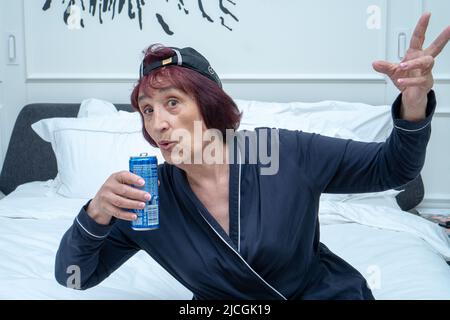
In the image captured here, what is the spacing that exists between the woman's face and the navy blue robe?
9 cm

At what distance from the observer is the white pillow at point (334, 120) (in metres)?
2.02

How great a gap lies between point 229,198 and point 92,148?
1229mm

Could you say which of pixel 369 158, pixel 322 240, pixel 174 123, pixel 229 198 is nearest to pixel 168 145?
pixel 174 123

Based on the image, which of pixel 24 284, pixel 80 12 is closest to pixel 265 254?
pixel 24 284

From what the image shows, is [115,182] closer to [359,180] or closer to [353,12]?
[359,180]

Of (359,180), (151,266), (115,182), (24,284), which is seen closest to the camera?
(115,182)

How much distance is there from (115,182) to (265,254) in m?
0.30

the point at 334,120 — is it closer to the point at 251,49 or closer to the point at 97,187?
the point at 251,49

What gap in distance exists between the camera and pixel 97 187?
200cm

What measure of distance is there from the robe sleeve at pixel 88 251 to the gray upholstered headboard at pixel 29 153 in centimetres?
151

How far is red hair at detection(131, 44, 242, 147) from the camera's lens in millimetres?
968

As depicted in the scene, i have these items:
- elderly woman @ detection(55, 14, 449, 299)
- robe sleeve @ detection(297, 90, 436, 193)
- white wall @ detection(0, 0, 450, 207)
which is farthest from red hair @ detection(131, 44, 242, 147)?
white wall @ detection(0, 0, 450, 207)

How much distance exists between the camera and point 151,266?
1.41 meters

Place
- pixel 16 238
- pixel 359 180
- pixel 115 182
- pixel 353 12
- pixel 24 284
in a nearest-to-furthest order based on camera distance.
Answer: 1. pixel 115 182
2. pixel 359 180
3. pixel 24 284
4. pixel 16 238
5. pixel 353 12
